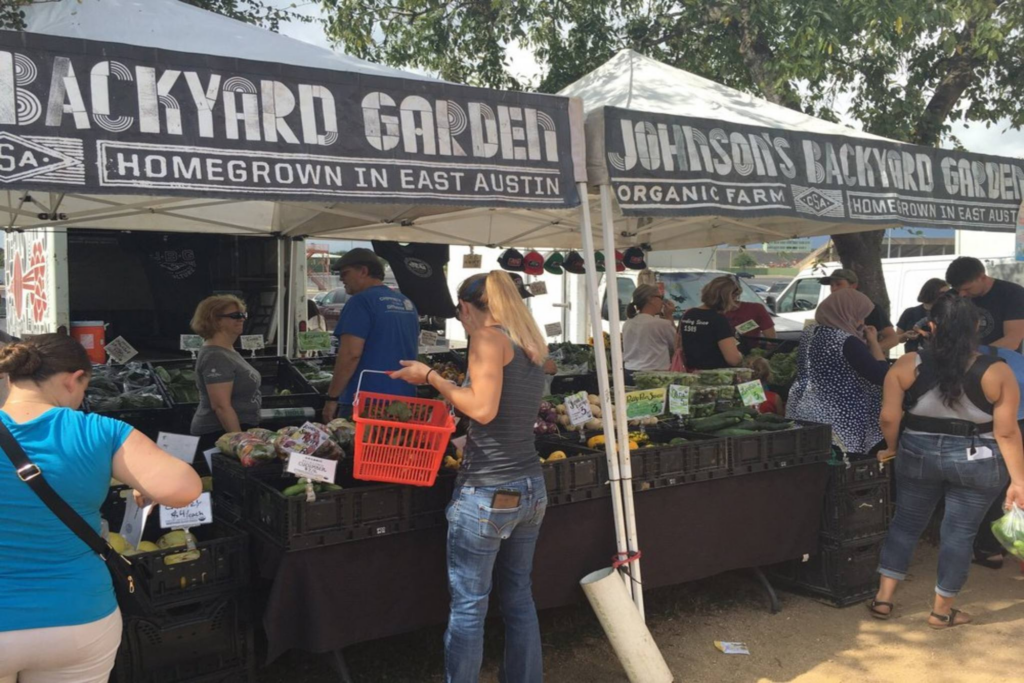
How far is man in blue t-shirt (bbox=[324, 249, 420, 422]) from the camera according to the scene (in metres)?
4.88

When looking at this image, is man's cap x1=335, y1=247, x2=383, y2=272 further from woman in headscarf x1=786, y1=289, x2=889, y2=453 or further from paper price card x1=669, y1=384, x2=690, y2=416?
woman in headscarf x1=786, y1=289, x2=889, y2=453

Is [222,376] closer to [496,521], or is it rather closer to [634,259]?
[496,521]

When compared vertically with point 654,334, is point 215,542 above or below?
below

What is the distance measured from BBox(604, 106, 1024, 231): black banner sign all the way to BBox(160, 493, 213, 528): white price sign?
2.09 m

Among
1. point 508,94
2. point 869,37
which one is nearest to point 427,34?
point 869,37

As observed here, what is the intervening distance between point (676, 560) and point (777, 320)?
9091 millimetres

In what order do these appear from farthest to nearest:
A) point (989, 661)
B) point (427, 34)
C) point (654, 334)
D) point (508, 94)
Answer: point (427, 34), point (654, 334), point (989, 661), point (508, 94)

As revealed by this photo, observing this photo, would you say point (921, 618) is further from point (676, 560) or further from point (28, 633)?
point (28, 633)

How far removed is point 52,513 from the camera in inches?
88.0

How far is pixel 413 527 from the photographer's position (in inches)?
139

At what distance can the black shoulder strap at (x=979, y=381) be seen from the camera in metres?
4.17

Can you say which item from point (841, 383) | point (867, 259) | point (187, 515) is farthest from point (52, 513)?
point (867, 259)

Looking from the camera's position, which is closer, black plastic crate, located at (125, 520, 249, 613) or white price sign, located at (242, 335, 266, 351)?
black plastic crate, located at (125, 520, 249, 613)

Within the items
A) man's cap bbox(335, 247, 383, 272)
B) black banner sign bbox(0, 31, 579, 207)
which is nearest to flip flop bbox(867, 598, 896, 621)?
black banner sign bbox(0, 31, 579, 207)
